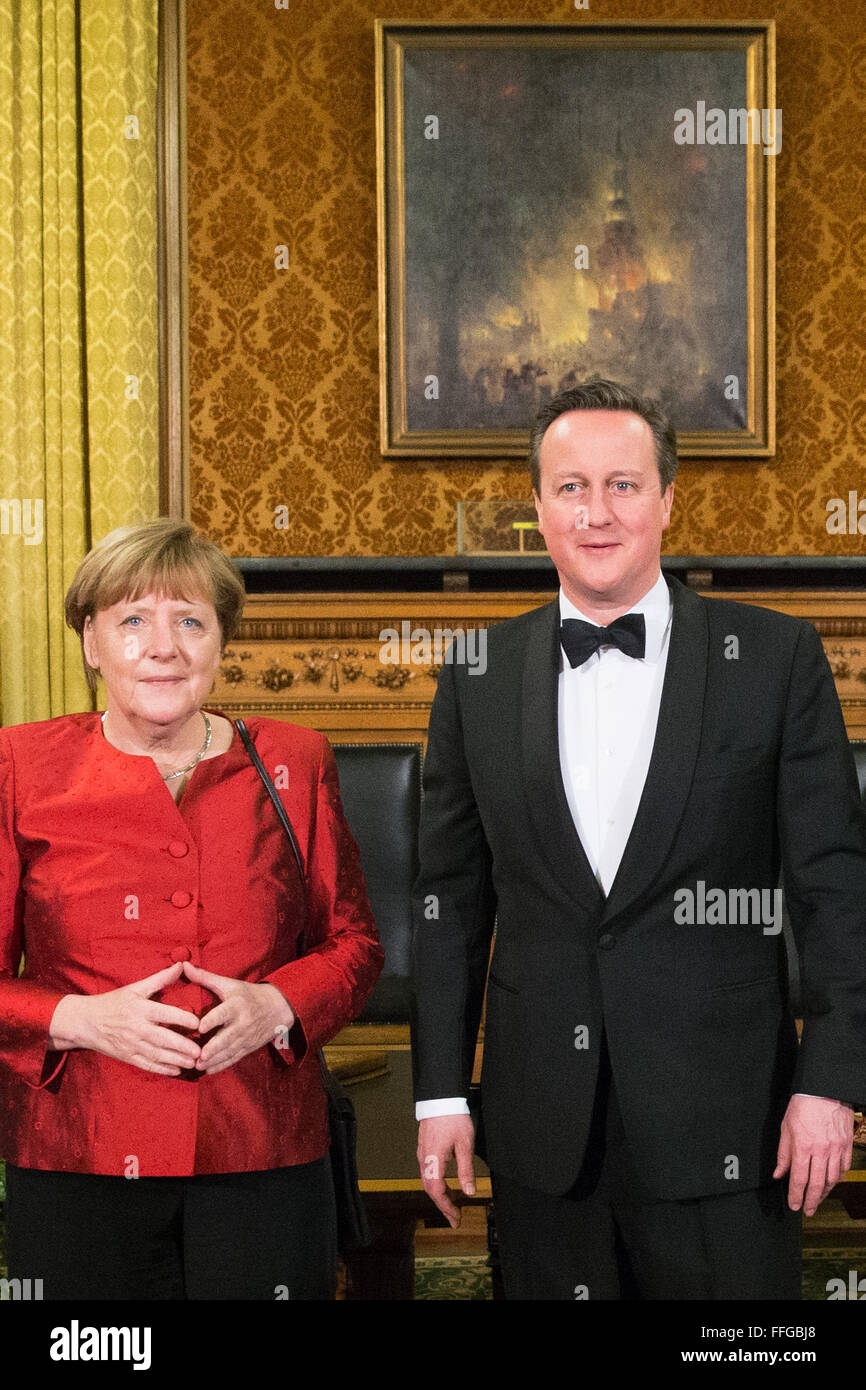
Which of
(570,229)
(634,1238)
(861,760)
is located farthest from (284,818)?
(570,229)

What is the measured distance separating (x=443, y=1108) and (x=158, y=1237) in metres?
0.38

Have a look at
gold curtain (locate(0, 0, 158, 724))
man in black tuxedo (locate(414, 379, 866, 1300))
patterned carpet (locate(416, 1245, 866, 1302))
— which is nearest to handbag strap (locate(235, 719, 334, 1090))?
man in black tuxedo (locate(414, 379, 866, 1300))

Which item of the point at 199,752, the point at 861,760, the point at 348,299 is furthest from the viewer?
the point at 348,299

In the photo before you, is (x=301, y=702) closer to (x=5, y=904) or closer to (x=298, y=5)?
(x=5, y=904)

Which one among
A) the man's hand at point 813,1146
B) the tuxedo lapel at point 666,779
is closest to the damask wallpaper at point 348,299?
the tuxedo lapel at point 666,779

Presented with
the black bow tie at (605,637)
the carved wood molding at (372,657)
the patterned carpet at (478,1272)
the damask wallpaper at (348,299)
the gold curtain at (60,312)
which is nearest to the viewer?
the black bow tie at (605,637)

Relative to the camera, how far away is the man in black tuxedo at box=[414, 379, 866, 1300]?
155 cm

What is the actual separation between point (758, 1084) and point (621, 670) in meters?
0.53

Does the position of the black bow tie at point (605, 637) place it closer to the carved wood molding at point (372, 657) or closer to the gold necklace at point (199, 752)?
the gold necklace at point (199, 752)

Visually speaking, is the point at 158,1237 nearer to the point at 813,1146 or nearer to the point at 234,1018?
the point at 234,1018

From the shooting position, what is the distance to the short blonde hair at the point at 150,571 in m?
1.67

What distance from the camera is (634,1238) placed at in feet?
5.16

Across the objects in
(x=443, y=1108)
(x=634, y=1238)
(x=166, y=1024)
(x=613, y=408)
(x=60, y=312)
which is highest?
(x=60, y=312)

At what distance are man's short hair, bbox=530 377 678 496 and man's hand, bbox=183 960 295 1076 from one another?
717 mm
